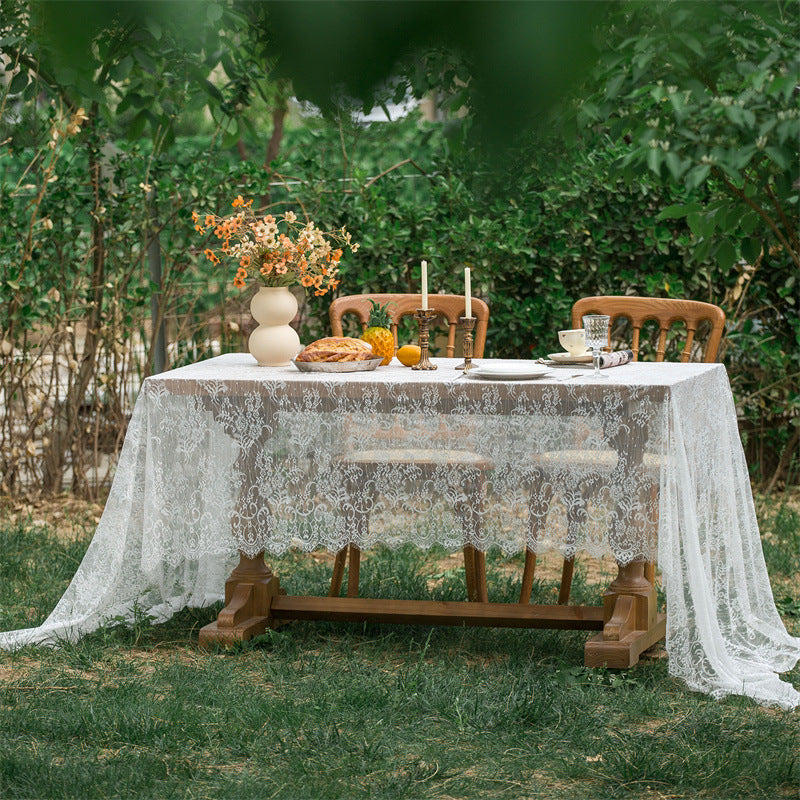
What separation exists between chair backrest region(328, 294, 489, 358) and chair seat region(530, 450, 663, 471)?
0.80m

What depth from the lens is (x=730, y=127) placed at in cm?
101

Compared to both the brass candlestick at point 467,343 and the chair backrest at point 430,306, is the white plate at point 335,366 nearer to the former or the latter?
the brass candlestick at point 467,343

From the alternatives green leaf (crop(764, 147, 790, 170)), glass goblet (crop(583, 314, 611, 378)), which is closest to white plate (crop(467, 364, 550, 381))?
glass goblet (crop(583, 314, 611, 378))

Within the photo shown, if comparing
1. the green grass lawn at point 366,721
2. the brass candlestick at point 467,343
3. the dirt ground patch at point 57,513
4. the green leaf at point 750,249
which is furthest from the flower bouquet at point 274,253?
the dirt ground patch at point 57,513

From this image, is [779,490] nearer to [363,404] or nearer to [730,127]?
[363,404]

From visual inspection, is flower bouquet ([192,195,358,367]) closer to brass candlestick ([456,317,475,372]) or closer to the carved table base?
brass candlestick ([456,317,475,372])

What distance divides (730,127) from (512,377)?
184cm

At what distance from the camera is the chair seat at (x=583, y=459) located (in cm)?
279

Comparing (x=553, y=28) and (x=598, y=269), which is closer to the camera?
(x=553, y=28)

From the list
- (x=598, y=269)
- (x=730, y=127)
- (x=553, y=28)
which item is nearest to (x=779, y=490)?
(x=598, y=269)

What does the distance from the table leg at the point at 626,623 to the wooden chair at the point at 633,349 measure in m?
0.17

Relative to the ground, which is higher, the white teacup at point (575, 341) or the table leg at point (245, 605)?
the white teacup at point (575, 341)

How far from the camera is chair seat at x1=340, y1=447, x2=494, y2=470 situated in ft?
9.39

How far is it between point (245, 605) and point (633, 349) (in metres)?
1.37
